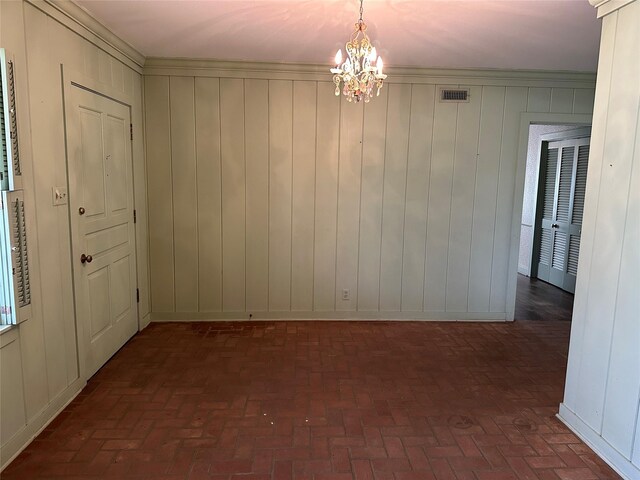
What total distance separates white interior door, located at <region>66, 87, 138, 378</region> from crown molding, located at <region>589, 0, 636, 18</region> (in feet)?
10.6

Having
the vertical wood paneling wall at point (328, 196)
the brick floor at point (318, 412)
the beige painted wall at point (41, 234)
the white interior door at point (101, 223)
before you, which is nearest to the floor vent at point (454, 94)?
→ the vertical wood paneling wall at point (328, 196)

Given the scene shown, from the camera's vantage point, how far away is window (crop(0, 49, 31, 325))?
6.73 feet

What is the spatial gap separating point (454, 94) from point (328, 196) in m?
1.61

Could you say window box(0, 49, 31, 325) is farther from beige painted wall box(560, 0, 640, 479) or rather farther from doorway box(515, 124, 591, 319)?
doorway box(515, 124, 591, 319)

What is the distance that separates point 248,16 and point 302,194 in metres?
1.75

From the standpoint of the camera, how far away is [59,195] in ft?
8.39

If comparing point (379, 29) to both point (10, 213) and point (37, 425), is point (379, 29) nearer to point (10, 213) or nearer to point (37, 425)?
point (10, 213)

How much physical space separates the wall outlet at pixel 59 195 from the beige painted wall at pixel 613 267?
3.17 m

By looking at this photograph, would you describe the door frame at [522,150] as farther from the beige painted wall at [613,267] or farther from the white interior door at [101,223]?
the white interior door at [101,223]

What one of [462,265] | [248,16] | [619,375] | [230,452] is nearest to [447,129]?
[462,265]

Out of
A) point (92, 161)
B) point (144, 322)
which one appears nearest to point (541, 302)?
point (144, 322)

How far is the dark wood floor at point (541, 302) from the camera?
468cm

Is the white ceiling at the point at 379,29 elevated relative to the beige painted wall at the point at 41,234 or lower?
elevated

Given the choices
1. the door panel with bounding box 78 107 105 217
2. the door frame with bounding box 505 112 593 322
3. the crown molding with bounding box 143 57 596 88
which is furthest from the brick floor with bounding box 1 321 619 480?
the crown molding with bounding box 143 57 596 88
